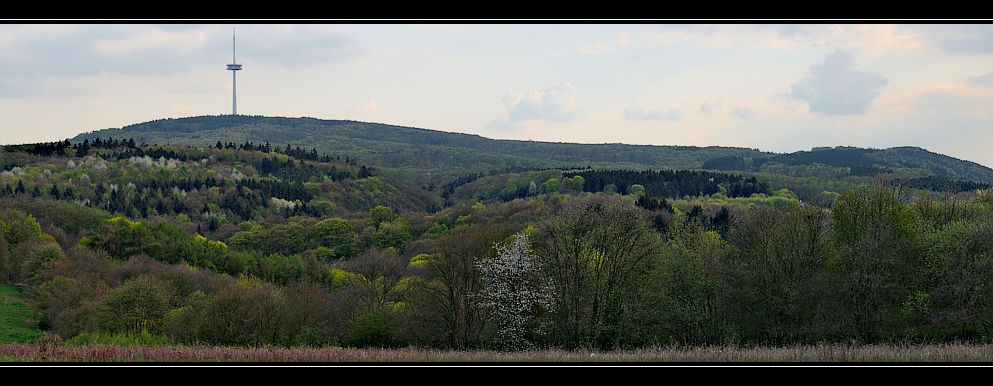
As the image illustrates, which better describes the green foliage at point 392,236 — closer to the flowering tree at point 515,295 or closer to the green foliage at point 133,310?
the green foliage at point 133,310

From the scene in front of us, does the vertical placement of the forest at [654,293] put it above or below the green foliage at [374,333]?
above

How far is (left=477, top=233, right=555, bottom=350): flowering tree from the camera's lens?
40125 mm

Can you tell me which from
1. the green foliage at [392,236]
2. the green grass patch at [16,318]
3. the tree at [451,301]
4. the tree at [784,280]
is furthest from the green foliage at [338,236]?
the tree at [784,280]

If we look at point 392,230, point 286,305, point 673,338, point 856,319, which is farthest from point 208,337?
point 392,230

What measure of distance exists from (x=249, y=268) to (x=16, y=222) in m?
26.8

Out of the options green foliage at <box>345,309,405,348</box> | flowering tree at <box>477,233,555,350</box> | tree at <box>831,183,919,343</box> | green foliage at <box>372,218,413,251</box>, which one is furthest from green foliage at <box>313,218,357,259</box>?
tree at <box>831,183,919,343</box>

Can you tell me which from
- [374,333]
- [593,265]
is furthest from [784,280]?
[374,333]

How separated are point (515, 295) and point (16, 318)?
146 feet

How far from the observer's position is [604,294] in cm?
4094

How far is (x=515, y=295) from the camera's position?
42.2 meters

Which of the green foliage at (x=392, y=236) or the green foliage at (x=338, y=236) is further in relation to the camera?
the green foliage at (x=338, y=236)

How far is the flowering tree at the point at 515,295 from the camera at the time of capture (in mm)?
40125

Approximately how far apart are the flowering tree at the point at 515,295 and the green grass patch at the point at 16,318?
31.9m

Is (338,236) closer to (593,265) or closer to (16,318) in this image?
(16,318)
